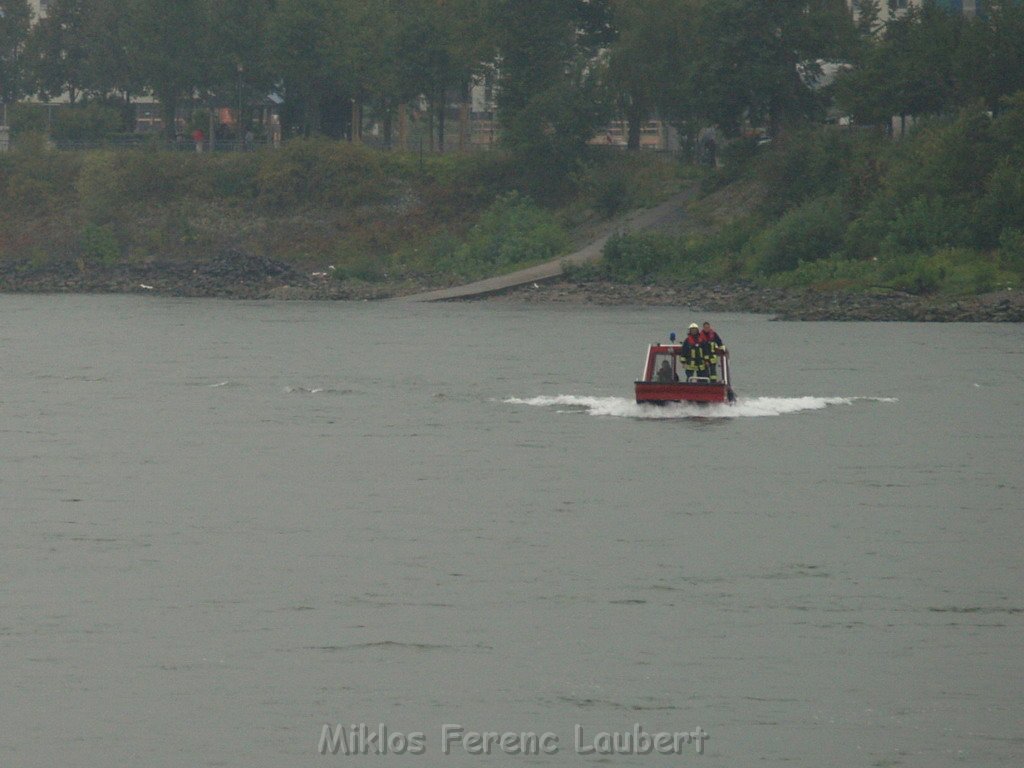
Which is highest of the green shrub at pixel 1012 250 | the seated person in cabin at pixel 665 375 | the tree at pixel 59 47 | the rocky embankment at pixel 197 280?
the tree at pixel 59 47

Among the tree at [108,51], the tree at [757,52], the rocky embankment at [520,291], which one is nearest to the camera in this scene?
the rocky embankment at [520,291]

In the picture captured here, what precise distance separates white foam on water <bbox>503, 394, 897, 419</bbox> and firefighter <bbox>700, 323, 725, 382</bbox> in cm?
77

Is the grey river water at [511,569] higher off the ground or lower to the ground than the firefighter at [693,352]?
lower

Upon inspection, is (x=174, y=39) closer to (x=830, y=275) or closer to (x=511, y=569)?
(x=830, y=275)

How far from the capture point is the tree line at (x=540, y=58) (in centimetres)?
9444

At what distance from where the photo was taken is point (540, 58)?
4198 inches

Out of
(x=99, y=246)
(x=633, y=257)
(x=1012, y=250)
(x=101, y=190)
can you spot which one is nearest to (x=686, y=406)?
(x=1012, y=250)

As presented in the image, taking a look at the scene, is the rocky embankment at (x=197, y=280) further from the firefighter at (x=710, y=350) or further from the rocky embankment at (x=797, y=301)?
the firefighter at (x=710, y=350)

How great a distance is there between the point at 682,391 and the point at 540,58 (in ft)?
222

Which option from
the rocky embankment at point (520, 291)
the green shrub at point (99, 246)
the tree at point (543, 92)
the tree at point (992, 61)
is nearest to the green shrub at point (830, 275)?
the rocky embankment at point (520, 291)

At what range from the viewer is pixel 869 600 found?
24.1 metres

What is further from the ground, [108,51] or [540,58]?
[108,51]

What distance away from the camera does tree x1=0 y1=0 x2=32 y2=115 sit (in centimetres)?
13562

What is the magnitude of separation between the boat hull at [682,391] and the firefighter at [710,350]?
1.20 ft
